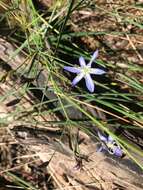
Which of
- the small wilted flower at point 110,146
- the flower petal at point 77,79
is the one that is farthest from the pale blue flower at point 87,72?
the small wilted flower at point 110,146

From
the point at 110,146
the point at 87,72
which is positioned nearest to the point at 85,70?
the point at 87,72

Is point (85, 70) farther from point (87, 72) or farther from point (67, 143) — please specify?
point (67, 143)

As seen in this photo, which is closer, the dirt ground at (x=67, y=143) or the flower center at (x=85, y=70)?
the flower center at (x=85, y=70)

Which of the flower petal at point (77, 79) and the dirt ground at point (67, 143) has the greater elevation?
Result: the flower petal at point (77, 79)

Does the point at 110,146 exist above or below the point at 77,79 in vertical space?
below

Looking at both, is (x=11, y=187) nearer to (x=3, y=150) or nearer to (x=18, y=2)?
(x=3, y=150)

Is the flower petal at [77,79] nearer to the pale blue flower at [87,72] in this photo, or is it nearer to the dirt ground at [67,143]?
the pale blue flower at [87,72]

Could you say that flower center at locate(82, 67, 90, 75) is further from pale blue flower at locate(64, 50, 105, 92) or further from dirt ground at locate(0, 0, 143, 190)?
dirt ground at locate(0, 0, 143, 190)

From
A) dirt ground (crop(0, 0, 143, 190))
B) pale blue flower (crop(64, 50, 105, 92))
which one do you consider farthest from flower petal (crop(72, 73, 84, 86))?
dirt ground (crop(0, 0, 143, 190))

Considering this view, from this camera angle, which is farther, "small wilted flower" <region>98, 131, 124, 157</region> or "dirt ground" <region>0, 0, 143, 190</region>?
"dirt ground" <region>0, 0, 143, 190</region>

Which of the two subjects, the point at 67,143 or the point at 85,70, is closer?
the point at 85,70

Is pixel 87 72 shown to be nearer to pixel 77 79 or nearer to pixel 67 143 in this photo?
pixel 77 79
